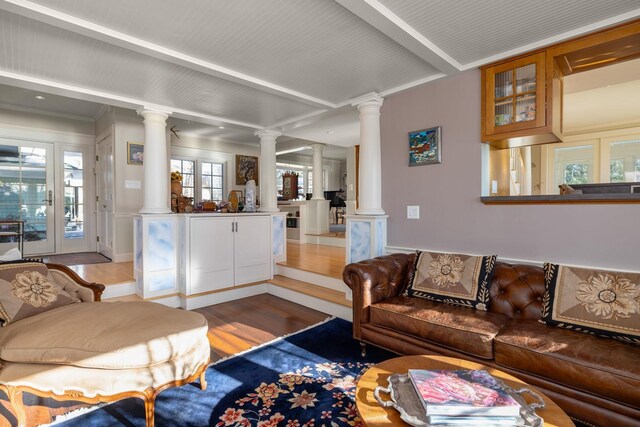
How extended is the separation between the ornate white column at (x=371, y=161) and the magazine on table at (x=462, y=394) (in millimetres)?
2161

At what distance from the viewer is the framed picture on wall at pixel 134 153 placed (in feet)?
17.7

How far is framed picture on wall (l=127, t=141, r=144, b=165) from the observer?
17.7 feet

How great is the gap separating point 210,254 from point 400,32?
3.17m

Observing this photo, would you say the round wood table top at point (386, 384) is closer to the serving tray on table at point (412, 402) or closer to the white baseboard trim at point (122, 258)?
the serving tray on table at point (412, 402)

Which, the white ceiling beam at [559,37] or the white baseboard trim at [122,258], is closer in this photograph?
the white ceiling beam at [559,37]

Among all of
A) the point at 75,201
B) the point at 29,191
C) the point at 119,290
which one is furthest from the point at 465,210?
the point at 29,191

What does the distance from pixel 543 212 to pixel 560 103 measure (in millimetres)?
910

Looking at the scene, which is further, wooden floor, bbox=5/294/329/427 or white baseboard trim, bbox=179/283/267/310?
white baseboard trim, bbox=179/283/267/310

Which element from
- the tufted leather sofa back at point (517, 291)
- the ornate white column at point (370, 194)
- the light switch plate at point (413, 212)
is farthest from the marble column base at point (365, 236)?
the tufted leather sofa back at point (517, 291)

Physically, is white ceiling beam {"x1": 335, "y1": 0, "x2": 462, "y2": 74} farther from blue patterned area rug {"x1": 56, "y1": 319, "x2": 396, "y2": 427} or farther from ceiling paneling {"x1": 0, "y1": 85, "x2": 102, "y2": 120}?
ceiling paneling {"x1": 0, "y1": 85, "x2": 102, "y2": 120}

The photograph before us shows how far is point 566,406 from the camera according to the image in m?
1.67

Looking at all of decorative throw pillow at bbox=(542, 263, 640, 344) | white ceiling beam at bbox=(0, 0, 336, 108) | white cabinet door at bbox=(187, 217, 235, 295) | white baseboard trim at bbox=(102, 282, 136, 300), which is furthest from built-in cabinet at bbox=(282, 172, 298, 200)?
decorative throw pillow at bbox=(542, 263, 640, 344)

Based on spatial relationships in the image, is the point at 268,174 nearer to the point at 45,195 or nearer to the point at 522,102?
the point at 522,102

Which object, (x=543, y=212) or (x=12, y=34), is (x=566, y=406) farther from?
(x=12, y=34)
